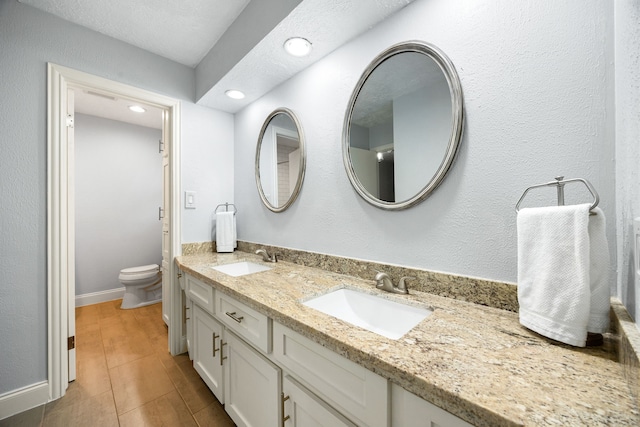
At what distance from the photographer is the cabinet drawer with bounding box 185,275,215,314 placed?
138 cm

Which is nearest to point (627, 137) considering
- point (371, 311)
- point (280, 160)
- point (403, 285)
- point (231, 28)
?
point (403, 285)

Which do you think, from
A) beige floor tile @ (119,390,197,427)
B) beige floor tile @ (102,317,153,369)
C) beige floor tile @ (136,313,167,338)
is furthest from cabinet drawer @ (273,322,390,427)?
beige floor tile @ (136,313,167,338)

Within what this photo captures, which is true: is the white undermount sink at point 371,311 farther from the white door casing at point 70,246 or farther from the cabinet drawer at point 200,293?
the white door casing at point 70,246

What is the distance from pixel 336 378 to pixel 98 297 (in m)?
3.76

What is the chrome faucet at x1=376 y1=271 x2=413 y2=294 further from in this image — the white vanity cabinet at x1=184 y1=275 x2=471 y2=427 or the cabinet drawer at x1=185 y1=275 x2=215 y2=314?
the cabinet drawer at x1=185 y1=275 x2=215 y2=314

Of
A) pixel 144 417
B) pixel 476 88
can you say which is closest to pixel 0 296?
pixel 144 417

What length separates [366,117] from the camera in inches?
50.1

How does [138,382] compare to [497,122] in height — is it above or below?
below

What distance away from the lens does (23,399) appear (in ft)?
4.70

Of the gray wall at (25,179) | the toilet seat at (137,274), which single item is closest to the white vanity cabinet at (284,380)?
the gray wall at (25,179)

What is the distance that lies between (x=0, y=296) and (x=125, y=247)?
7.03ft

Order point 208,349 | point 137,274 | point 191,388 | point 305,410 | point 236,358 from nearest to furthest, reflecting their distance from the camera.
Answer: point 305,410
point 236,358
point 208,349
point 191,388
point 137,274

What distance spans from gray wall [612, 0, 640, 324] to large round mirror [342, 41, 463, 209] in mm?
409

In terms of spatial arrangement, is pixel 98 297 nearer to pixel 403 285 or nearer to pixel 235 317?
pixel 235 317
